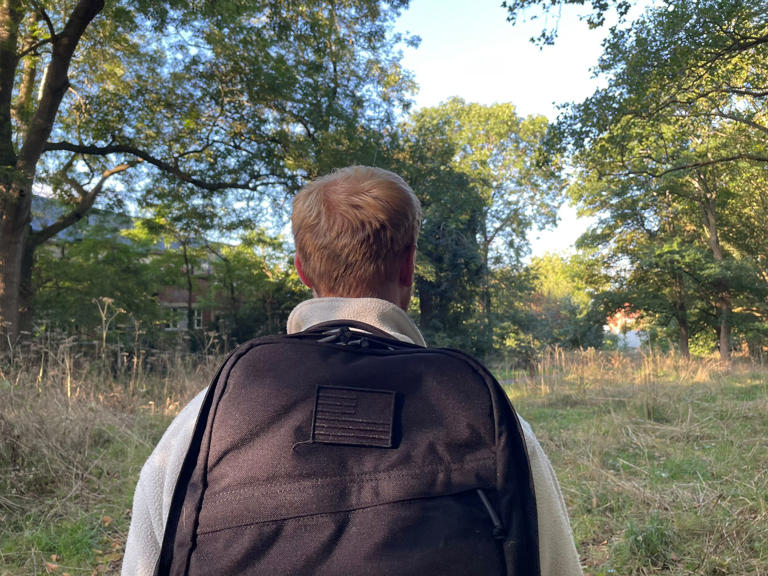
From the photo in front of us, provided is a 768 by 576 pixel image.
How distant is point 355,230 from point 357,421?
0.45 metres

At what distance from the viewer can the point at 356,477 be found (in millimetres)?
1042

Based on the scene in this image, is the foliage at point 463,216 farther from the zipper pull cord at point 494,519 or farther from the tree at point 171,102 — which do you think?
the zipper pull cord at point 494,519

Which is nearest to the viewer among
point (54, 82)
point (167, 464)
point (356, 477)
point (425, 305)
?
point (356, 477)

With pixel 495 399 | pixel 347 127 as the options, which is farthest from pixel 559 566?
pixel 347 127

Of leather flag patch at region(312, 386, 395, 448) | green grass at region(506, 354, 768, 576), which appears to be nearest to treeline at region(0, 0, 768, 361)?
green grass at region(506, 354, 768, 576)

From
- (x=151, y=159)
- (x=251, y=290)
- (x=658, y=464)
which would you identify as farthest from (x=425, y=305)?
(x=658, y=464)

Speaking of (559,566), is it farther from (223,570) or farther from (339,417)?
(223,570)

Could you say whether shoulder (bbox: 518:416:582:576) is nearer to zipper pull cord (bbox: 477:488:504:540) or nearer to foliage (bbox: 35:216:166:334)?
zipper pull cord (bbox: 477:488:504:540)

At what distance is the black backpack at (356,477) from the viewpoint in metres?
1.02

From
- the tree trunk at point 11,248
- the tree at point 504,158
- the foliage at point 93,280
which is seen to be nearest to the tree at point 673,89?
the tree trunk at point 11,248

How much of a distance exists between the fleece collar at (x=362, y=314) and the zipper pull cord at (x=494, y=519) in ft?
1.23

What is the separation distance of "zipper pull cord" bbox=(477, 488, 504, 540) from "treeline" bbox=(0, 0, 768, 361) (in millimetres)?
6119

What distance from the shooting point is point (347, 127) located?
14398 millimetres

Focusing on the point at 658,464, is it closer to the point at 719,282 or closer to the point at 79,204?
the point at 79,204
